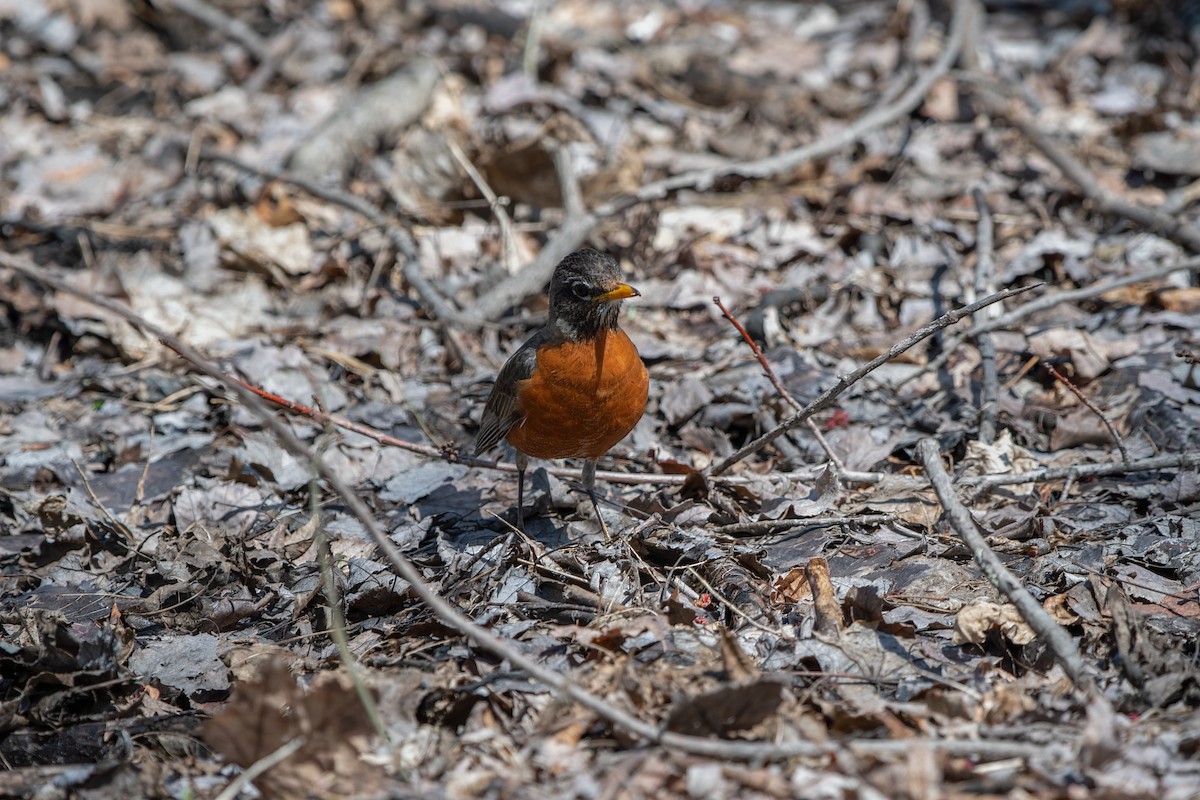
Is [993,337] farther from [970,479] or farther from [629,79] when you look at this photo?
[629,79]

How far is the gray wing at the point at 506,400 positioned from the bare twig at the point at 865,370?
1090mm

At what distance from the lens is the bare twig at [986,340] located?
577cm

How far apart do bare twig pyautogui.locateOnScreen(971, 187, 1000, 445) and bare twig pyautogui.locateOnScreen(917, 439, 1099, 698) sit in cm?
181

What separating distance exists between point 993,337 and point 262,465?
15.3 feet

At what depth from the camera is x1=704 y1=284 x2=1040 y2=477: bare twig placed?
398 centimetres

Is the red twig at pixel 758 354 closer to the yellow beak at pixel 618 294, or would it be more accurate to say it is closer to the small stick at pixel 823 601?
the yellow beak at pixel 618 294

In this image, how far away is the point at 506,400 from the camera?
214 inches

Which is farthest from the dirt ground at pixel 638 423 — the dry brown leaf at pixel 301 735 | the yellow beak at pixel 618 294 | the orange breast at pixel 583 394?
the yellow beak at pixel 618 294

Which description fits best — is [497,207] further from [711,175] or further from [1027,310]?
[1027,310]

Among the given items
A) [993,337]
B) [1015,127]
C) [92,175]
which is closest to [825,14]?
[1015,127]

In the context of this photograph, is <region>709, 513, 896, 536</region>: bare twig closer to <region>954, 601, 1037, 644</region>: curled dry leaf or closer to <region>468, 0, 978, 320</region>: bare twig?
<region>954, 601, 1037, 644</region>: curled dry leaf

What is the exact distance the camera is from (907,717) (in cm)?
355

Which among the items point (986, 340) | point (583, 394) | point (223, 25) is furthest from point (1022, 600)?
point (223, 25)

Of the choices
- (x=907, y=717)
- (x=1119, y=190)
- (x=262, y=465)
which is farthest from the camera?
(x=1119, y=190)
